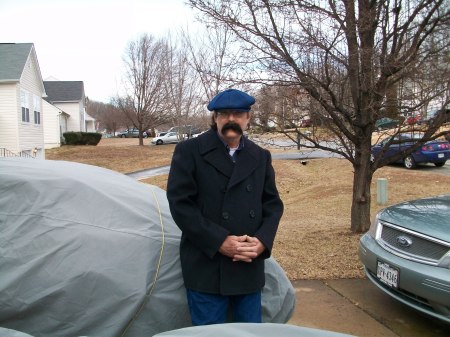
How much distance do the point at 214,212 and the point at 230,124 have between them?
52cm

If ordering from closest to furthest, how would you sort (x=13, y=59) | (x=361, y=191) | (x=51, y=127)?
(x=361, y=191)
(x=13, y=59)
(x=51, y=127)

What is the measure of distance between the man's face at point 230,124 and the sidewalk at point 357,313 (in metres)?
1.82

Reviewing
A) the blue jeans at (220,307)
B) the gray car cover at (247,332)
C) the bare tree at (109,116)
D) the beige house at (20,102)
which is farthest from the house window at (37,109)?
the bare tree at (109,116)

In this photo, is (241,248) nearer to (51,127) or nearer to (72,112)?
(51,127)

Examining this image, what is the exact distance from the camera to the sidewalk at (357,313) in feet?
11.0

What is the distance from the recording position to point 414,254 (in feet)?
10.8

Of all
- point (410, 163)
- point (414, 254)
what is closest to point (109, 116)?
point (410, 163)

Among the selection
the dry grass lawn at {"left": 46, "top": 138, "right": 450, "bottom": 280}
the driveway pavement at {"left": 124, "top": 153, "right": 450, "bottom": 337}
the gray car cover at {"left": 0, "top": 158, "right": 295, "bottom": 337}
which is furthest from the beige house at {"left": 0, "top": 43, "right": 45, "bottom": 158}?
the gray car cover at {"left": 0, "top": 158, "right": 295, "bottom": 337}

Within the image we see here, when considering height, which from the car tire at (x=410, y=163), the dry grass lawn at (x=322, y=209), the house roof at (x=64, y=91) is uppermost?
the house roof at (x=64, y=91)

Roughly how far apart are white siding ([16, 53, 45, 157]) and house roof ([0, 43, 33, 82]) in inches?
18.7

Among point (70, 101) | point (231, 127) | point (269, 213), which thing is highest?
point (70, 101)

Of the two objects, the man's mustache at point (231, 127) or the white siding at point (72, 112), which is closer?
the man's mustache at point (231, 127)

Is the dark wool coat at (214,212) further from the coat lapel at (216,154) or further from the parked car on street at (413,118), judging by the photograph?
the parked car on street at (413,118)

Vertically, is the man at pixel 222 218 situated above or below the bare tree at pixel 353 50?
below
